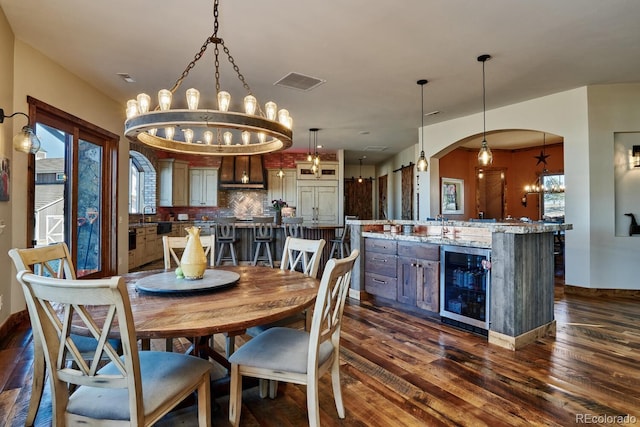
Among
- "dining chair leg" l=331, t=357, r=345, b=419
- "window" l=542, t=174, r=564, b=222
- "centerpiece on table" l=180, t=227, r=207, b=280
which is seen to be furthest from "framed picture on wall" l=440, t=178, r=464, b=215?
"centerpiece on table" l=180, t=227, r=207, b=280

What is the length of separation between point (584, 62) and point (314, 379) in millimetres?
4559

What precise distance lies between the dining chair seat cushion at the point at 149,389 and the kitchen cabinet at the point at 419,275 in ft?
8.43

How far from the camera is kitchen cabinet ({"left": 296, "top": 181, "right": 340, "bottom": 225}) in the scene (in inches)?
364

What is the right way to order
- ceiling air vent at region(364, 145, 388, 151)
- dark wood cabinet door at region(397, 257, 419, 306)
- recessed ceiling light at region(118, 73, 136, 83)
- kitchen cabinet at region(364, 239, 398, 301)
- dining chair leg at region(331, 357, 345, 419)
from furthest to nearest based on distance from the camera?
ceiling air vent at region(364, 145, 388, 151), recessed ceiling light at region(118, 73, 136, 83), kitchen cabinet at region(364, 239, 398, 301), dark wood cabinet door at region(397, 257, 419, 306), dining chair leg at region(331, 357, 345, 419)

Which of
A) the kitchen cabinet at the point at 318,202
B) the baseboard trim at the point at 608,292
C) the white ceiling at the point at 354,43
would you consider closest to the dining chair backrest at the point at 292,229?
the white ceiling at the point at 354,43

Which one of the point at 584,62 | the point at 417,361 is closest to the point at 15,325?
the point at 417,361

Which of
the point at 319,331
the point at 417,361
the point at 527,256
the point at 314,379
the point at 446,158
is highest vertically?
the point at 446,158

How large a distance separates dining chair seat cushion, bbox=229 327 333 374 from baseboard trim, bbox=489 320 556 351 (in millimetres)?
1844

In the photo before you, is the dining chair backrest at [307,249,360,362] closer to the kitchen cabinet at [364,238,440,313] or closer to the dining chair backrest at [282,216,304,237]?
the kitchen cabinet at [364,238,440,313]

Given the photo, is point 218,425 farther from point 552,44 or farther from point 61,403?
point 552,44

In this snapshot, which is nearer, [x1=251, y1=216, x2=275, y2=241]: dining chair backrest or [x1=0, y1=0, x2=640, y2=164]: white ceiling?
[x1=0, y1=0, x2=640, y2=164]: white ceiling

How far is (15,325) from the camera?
321cm

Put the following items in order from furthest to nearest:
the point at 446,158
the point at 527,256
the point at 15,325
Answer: the point at 446,158 < the point at 15,325 < the point at 527,256

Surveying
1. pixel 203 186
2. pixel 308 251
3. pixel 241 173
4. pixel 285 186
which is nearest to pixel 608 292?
pixel 308 251
